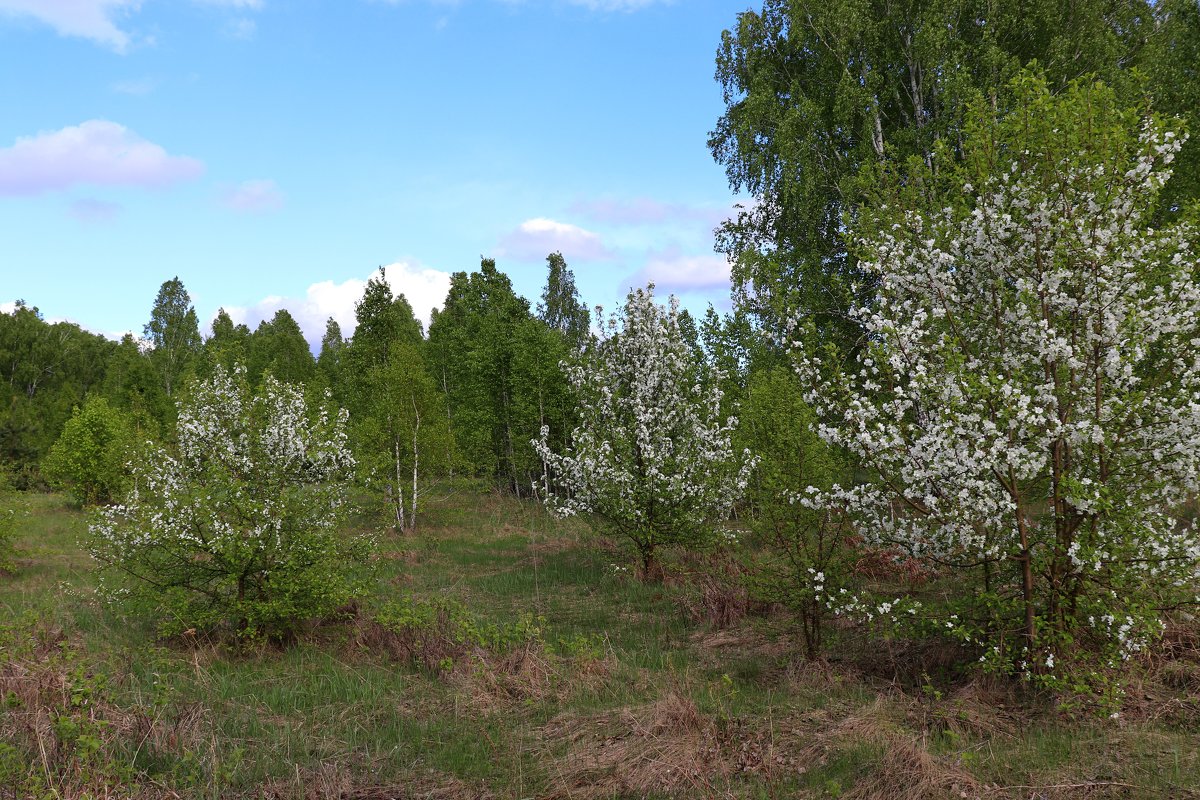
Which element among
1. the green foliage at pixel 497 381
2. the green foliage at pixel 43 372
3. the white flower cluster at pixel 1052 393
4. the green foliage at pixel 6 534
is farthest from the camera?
the green foliage at pixel 43 372

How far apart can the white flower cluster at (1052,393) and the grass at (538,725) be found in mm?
1747

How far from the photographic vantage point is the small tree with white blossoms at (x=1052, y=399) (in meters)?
7.58

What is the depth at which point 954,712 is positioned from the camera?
779 centimetres

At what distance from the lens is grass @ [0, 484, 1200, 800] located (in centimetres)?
639

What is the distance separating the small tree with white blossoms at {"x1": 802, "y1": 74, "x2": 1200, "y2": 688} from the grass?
1.05 m

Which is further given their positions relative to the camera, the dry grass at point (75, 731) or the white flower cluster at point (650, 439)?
the white flower cluster at point (650, 439)

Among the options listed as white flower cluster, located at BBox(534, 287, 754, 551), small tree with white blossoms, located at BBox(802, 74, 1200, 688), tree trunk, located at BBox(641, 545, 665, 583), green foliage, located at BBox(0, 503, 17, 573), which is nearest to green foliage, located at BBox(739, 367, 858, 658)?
small tree with white blossoms, located at BBox(802, 74, 1200, 688)

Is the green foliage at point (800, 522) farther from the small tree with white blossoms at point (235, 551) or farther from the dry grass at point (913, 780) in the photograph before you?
the small tree with white blossoms at point (235, 551)

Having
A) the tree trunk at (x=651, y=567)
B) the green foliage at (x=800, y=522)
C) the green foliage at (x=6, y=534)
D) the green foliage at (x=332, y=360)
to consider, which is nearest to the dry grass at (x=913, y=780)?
the green foliage at (x=800, y=522)

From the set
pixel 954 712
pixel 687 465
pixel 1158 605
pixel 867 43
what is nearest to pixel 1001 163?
pixel 1158 605

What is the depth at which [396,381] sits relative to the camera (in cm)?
2711

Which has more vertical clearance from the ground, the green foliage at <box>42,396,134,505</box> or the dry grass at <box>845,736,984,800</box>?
the green foliage at <box>42,396,134,505</box>

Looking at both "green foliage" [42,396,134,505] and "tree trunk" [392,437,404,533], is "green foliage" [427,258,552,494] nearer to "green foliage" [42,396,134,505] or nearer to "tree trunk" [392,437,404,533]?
"tree trunk" [392,437,404,533]

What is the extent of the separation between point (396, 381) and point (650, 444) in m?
14.1
